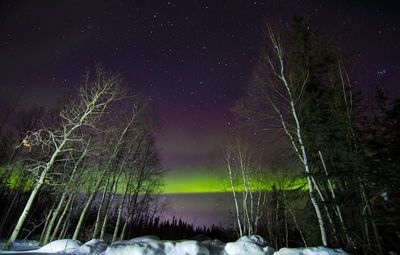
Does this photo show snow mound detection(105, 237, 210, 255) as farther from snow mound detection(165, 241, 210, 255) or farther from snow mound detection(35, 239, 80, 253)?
snow mound detection(35, 239, 80, 253)

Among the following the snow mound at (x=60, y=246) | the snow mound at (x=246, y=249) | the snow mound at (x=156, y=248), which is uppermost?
the snow mound at (x=246, y=249)

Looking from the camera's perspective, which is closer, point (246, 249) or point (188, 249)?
point (188, 249)

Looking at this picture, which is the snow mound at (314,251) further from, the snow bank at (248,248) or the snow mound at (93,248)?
the snow mound at (93,248)

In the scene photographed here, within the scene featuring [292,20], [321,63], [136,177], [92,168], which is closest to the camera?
[321,63]

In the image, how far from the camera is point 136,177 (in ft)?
66.3

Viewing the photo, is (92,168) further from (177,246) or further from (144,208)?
(144,208)

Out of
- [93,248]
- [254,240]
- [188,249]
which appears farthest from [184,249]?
[93,248]

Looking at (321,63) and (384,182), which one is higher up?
(321,63)

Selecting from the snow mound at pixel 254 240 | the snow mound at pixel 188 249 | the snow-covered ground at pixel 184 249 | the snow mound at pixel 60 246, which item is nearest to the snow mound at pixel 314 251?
the snow-covered ground at pixel 184 249

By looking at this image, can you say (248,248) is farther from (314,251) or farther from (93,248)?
(93,248)

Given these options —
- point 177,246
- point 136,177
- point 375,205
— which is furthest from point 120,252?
point 136,177

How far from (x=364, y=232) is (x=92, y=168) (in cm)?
1506

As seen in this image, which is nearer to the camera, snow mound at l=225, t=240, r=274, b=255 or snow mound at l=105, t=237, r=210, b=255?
snow mound at l=105, t=237, r=210, b=255

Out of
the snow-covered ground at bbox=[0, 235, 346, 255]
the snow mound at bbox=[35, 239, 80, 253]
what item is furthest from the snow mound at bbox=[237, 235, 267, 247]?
the snow mound at bbox=[35, 239, 80, 253]
